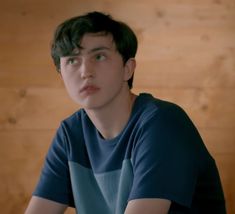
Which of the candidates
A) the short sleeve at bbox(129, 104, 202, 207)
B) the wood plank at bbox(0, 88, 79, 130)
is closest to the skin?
the short sleeve at bbox(129, 104, 202, 207)

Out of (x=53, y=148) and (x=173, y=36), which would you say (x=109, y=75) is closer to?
(x=53, y=148)

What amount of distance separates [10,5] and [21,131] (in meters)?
0.52

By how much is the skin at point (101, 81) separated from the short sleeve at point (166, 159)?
4.4 inches

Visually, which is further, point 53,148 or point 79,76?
point 53,148

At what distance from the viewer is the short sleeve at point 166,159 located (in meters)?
1.12

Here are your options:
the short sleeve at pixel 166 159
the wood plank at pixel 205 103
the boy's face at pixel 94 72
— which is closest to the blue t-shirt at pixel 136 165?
the short sleeve at pixel 166 159

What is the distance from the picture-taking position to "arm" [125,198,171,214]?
1.10m

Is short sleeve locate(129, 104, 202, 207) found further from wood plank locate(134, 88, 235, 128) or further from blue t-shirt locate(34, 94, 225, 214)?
wood plank locate(134, 88, 235, 128)

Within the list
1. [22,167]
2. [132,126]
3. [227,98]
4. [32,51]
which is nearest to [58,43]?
[132,126]

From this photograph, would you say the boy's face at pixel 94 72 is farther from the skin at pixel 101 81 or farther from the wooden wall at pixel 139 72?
the wooden wall at pixel 139 72

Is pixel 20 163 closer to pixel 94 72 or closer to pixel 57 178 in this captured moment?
pixel 57 178

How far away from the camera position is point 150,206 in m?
1.10

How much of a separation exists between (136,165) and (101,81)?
0.75 feet

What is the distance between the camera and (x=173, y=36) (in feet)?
6.99
